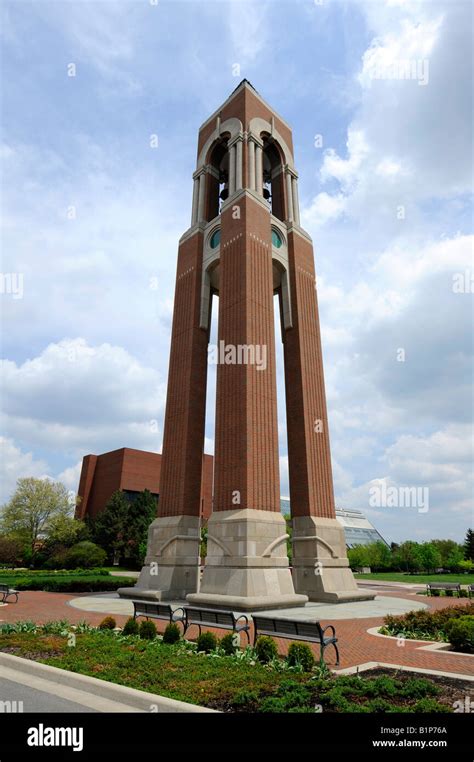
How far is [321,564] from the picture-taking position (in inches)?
816

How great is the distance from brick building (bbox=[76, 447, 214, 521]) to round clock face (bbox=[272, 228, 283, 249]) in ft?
139

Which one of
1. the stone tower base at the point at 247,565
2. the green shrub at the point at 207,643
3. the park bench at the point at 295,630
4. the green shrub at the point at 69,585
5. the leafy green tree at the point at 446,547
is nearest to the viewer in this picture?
the park bench at the point at 295,630

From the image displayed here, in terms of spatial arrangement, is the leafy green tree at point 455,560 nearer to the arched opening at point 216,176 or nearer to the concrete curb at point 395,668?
the arched opening at point 216,176

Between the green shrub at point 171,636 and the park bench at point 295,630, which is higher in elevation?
the park bench at point 295,630

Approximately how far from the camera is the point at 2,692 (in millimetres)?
6734

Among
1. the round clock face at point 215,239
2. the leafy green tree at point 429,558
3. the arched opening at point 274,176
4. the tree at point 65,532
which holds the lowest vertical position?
the leafy green tree at point 429,558

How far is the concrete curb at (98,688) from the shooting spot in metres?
5.64

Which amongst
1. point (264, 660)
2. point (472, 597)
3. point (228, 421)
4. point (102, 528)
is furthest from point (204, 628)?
point (102, 528)

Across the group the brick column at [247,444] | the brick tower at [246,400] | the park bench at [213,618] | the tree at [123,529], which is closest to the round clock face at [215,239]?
the brick tower at [246,400]

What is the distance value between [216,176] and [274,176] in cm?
384

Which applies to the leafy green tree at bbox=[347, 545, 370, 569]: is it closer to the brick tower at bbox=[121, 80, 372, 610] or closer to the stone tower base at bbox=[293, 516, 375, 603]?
the stone tower base at bbox=[293, 516, 375, 603]

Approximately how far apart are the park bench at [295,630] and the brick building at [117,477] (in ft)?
177
